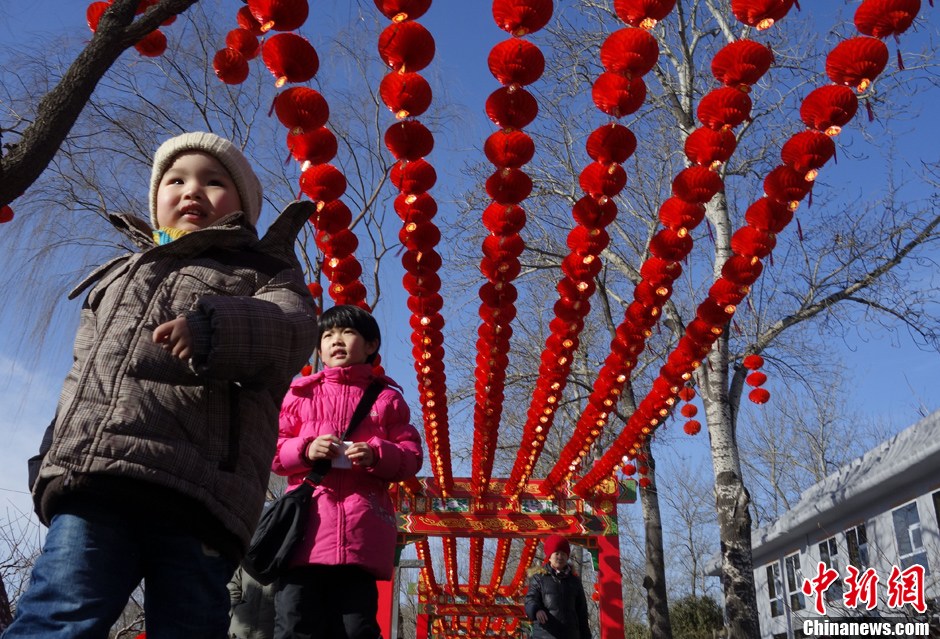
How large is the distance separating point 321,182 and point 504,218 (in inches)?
46.0

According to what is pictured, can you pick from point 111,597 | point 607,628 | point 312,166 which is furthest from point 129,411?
point 607,628

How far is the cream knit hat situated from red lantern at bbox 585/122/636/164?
2728 millimetres

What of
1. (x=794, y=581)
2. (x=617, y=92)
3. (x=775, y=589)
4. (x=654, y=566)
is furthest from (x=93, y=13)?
(x=775, y=589)

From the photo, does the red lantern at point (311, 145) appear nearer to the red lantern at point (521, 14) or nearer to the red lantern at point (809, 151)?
the red lantern at point (521, 14)

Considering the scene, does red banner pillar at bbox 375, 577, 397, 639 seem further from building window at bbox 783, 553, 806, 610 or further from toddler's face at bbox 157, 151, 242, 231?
toddler's face at bbox 157, 151, 242, 231

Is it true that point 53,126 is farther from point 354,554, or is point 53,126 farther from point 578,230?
point 578,230

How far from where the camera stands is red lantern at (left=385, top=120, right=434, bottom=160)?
4.32m

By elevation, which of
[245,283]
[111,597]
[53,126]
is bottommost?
[111,597]

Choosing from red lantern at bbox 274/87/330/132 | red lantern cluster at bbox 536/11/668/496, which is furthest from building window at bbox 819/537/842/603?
red lantern at bbox 274/87/330/132

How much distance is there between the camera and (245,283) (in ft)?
6.25

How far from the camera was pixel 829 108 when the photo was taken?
14.3 ft

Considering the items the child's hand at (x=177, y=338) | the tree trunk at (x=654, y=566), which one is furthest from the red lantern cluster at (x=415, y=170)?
the tree trunk at (x=654, y=566)

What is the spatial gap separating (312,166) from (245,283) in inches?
117

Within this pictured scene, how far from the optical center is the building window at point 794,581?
15.2 metres
